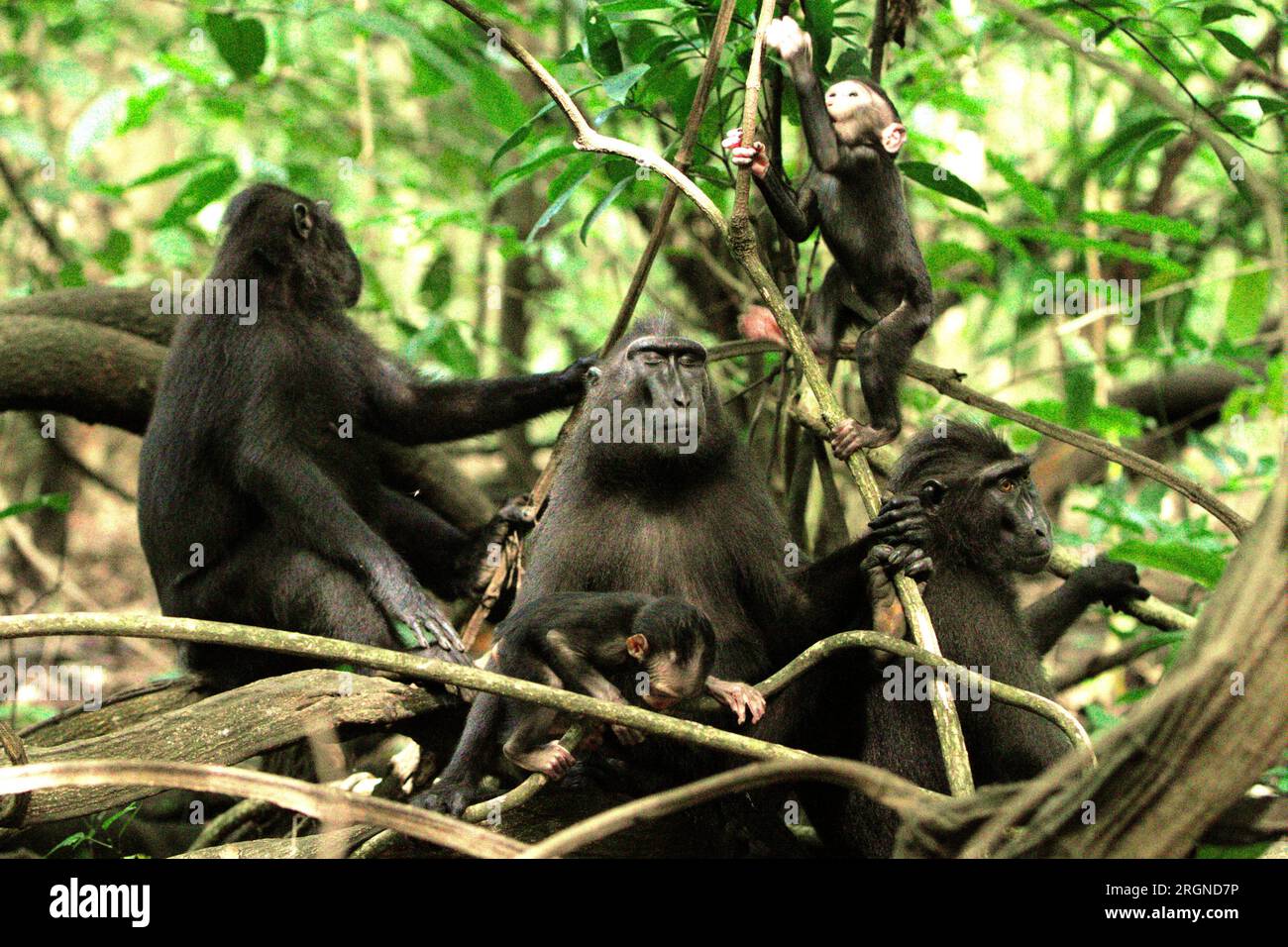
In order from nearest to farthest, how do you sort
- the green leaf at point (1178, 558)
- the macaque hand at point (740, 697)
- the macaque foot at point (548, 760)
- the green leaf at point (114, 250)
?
the macaque foot at point (548, 760) < the macaque hand at point (740, 697) < the green leaf at point (1178, 558) < the green leaf at point (114, 250)

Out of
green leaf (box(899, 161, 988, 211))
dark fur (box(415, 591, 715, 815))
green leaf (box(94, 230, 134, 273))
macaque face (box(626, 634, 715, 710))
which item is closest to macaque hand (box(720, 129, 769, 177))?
green leaf (box(899, 161, 988, 211))

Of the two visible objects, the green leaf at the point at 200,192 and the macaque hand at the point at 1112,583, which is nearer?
the macaque hand at the point at 1112,583

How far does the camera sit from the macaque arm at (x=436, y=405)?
6551 mm

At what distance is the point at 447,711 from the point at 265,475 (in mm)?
1519

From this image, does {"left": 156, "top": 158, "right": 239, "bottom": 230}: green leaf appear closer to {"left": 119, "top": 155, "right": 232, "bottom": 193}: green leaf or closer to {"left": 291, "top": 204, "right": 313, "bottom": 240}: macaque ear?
{"left": 119, "top": 155, "right": 232, "bottom": 193}: green leaf

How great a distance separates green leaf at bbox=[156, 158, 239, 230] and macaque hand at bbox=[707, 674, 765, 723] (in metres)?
4.75

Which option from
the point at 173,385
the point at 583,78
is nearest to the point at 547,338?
the point at 583,78

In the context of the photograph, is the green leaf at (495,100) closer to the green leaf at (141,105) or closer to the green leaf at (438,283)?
the green leaf at (438,283)

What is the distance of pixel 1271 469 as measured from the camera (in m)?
7.46

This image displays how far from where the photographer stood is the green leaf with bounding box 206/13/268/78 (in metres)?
7.33

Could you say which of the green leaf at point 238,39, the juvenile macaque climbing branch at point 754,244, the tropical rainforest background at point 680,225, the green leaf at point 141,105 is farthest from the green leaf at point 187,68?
the juvenile macaque climbing branch at point 754,244

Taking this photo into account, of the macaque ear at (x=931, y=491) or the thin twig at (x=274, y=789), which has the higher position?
the macaque ear at (x=931, y=491)

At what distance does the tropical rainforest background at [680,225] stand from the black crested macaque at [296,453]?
91 centimetres

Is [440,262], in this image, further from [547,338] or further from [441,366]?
[547,338]
